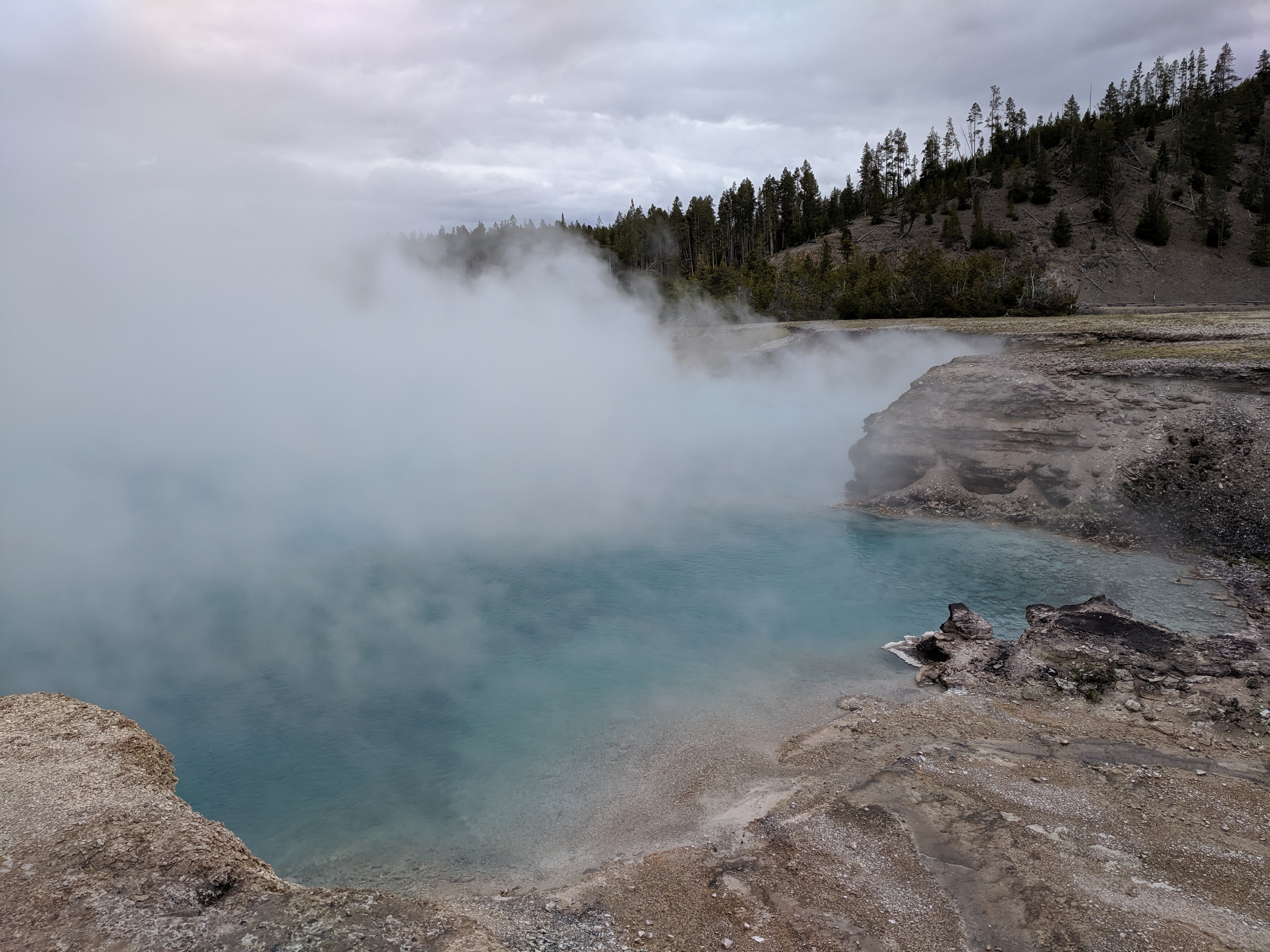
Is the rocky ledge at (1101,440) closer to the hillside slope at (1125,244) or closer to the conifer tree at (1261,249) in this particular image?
the hillside slope at (1125,244)

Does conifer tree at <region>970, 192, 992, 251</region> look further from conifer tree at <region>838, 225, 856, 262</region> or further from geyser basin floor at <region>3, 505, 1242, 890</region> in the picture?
geyser basin floor at <region>3, 505, 1242, 890</region>

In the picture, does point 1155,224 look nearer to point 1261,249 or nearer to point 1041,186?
point 1261,249

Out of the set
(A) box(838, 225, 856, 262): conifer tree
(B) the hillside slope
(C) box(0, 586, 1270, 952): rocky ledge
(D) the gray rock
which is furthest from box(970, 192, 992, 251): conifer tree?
(C) box(0, 586, 1270, 952): rocky ledge

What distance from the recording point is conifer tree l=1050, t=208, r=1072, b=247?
5506 centimetres

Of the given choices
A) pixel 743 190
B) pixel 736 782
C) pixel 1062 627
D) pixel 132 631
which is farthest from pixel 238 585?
pixel 743 190

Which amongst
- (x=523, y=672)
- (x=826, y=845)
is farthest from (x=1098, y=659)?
(x=523, y=672)

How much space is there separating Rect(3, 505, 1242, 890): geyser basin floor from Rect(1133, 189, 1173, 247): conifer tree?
51354 millimetres

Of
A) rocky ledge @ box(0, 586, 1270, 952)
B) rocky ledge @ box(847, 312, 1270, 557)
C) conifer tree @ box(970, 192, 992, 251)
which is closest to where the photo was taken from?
rocky ledge @ box(0, 586, 1270, 952)

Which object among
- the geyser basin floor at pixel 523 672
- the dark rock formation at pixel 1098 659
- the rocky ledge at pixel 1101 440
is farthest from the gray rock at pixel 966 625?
the rocky ledge at pixel 1101 440

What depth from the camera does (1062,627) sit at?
419 inches

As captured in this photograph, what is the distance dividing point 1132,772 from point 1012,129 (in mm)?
84447

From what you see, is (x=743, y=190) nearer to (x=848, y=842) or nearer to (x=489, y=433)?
(x=489, y=433)

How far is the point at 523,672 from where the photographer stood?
35.9 ft

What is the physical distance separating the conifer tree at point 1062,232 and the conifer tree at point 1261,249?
1087cm
